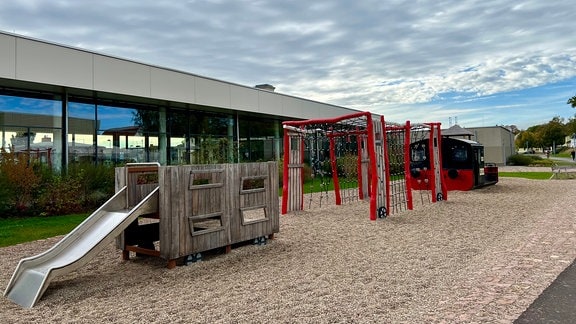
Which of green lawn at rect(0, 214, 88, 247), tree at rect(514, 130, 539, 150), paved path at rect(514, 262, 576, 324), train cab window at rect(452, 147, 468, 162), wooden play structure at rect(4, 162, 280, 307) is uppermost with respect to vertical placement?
tree at rect(514, 130, 539, 150)

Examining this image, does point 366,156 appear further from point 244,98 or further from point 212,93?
point 244,98

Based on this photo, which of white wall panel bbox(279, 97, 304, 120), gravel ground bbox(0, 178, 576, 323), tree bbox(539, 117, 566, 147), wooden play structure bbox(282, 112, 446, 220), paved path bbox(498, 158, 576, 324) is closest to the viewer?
paved path bbox(498, 158, 576, 324)

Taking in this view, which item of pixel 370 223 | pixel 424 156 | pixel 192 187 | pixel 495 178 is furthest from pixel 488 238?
pixel 495 178

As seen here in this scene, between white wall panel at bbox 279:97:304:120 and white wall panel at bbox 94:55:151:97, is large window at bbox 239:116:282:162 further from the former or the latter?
white wall panel at bbox 94:55:151:97

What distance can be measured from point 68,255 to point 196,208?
179 cm

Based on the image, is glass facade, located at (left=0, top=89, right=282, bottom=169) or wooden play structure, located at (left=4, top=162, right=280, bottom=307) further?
glass facade, located at (left=0, top=89, right=282, bottom=169)

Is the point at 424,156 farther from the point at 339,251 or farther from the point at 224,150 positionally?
the point at 339,251

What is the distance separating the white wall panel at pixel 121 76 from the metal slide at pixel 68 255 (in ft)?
35.3

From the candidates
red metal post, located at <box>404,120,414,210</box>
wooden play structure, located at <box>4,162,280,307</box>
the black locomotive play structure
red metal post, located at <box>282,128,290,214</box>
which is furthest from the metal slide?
the black locomotive play structure

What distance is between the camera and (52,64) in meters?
14.1

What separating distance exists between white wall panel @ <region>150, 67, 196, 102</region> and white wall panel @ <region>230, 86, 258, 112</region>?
273 centimetres

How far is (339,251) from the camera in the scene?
700 cm

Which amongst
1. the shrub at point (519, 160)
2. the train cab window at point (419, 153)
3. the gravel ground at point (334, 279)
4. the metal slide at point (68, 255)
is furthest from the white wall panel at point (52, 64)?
the shrub at point (519, 160)

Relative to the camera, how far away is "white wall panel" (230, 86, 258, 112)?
21.8 meters
